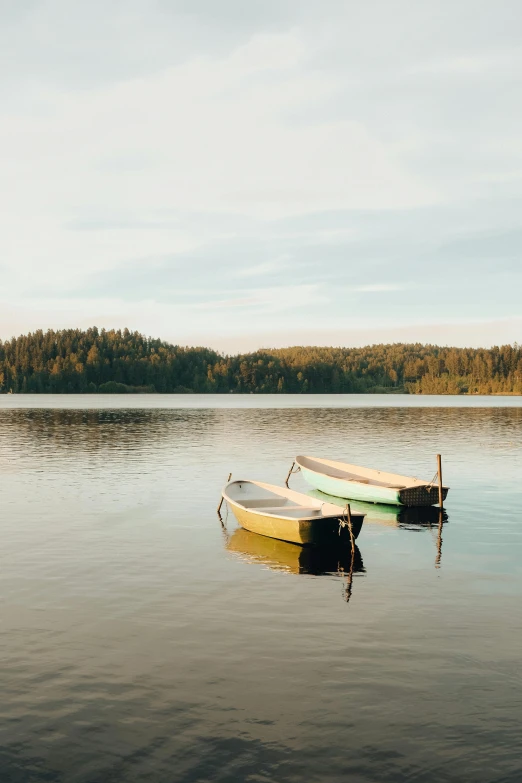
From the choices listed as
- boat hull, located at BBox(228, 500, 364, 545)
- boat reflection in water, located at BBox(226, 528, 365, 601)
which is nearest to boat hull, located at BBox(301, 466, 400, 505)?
boat reflection in water, located at BBox(226, 528, 365, 601)

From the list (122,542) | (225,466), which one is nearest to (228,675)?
(122,542)

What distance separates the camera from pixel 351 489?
157 feet

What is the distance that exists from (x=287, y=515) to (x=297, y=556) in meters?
4.19

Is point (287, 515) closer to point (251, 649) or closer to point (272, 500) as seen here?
point (272, 500)

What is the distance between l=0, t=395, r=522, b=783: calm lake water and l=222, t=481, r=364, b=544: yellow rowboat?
83 centimetres

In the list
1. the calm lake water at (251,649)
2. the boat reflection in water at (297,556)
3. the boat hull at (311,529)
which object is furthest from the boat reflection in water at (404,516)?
the boat reflection in water at (297,556)

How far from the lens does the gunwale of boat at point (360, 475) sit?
47.2 m

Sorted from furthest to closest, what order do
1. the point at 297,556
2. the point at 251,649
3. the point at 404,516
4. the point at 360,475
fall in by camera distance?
1. the point at 360,475
2. the point at 404,516
3. the point at 297,556
4. the point at 251,649

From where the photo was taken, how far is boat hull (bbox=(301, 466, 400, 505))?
44.9 m

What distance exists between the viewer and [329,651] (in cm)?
1909

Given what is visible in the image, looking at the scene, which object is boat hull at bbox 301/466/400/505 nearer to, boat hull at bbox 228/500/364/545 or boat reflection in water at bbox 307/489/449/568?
boat reflection in water at bbox 307/489/449/568

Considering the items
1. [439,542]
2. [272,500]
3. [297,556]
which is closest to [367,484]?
[272,500]

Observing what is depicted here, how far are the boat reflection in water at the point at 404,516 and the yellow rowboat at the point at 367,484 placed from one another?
529 millimetres

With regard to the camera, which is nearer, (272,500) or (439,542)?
(439,542)
